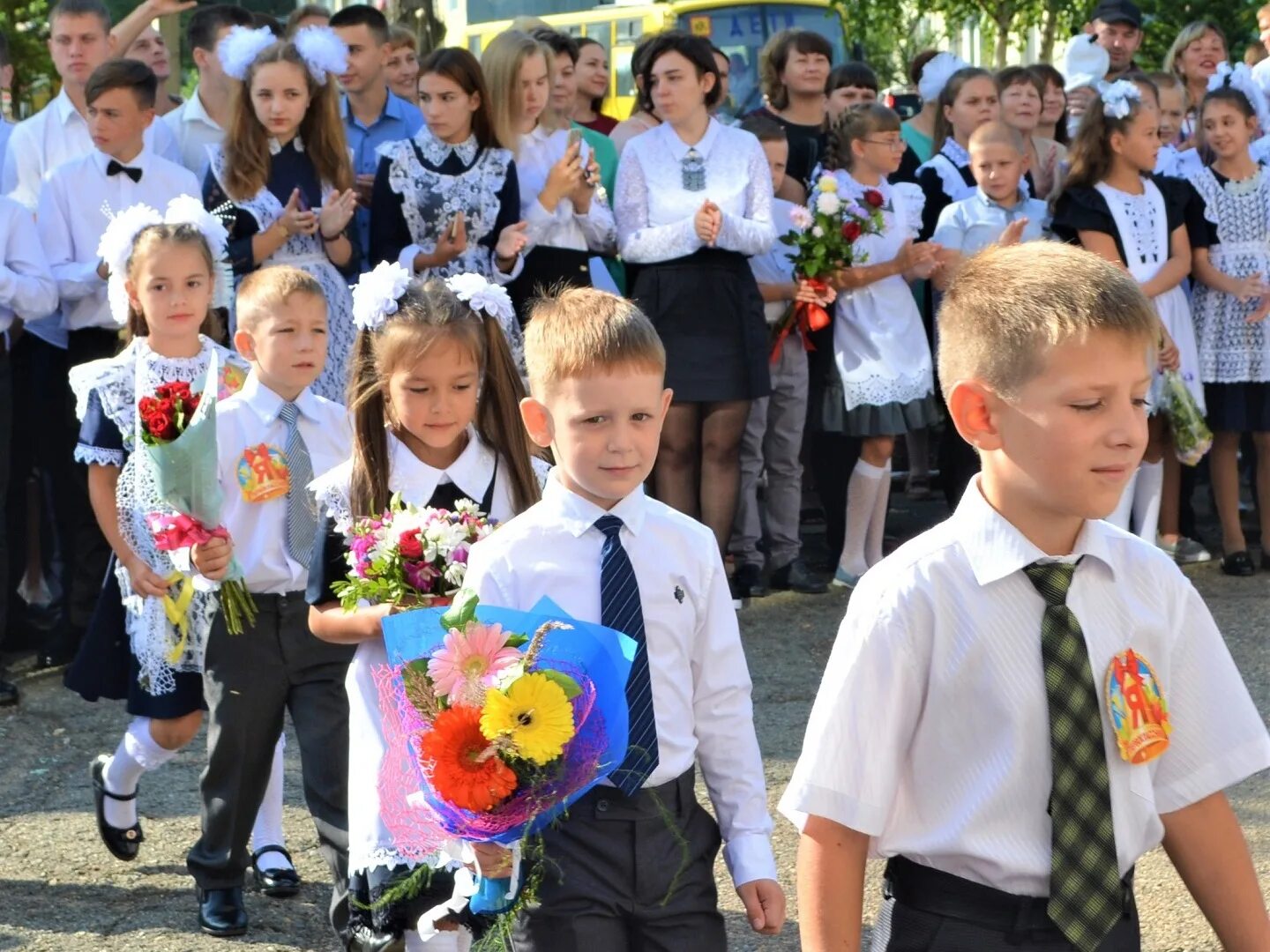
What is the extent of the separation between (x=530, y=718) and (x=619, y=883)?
0.44 metres

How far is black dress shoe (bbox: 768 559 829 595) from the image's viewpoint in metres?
8.34

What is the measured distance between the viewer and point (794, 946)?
445 centimetres

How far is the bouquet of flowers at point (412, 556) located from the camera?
345 centimetres

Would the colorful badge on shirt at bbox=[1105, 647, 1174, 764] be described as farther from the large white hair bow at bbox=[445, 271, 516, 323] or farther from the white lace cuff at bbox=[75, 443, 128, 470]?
the white lace cuff at bbox=[75, 443, 128, 470]

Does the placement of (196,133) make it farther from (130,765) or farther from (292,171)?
(130,765)

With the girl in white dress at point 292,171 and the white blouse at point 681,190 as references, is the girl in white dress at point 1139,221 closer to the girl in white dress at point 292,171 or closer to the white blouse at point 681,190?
the white blouse at point 681,190

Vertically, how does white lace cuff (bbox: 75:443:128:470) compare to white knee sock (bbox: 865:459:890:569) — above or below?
above

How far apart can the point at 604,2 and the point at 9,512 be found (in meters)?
13.3

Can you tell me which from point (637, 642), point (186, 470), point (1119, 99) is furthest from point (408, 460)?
point (1119, 99)

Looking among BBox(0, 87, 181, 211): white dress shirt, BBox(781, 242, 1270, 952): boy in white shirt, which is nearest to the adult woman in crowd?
BBox(0, 87, 181, 211): white dress shirt

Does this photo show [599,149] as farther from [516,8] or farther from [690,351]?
[516,8]

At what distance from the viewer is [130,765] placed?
5012 millimetres

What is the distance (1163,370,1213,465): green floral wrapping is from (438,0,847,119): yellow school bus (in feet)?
32.2

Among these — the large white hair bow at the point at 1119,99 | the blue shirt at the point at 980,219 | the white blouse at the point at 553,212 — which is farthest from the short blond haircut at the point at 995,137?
the white blouse at the point at 553,212
